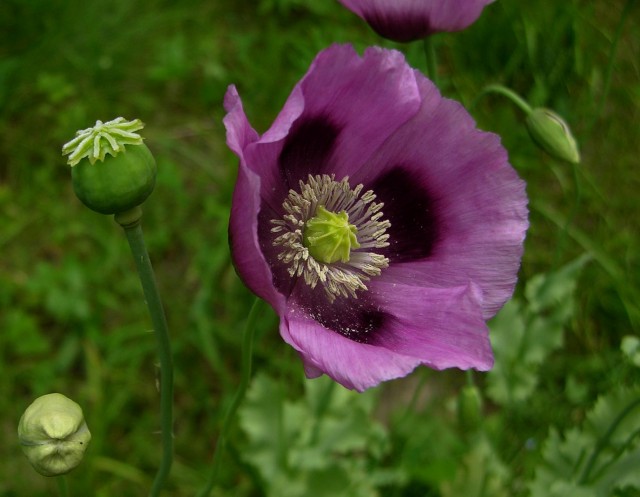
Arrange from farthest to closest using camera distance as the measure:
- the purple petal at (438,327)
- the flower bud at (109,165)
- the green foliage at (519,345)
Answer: the green foliage at (519,345), the purple petal at (438,327), the flower bud at (109,165)

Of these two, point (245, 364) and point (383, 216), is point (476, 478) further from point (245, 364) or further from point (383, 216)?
point (245, 364)

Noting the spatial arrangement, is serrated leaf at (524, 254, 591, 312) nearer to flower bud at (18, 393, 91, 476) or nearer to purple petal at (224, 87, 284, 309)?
purple petal at (224, 87, 284, 309)

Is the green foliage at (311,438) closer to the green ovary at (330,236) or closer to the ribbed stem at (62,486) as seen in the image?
the green ovary at (330,236)

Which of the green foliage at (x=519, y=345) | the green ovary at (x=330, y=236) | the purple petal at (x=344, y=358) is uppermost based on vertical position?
the purple petal at (x=344, y=358)

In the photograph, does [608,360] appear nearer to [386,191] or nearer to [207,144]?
[386,191]

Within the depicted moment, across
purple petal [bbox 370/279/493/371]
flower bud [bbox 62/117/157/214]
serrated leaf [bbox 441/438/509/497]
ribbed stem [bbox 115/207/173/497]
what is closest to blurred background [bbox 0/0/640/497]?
serrated leaf [bbox 441/438/509/497]

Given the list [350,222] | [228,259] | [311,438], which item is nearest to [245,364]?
[350,222]

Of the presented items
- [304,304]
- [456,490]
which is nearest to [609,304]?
[456,490]

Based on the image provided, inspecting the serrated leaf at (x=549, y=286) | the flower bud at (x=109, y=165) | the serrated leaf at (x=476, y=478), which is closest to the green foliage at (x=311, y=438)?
the serrated leaf at (x=476, y=478)
